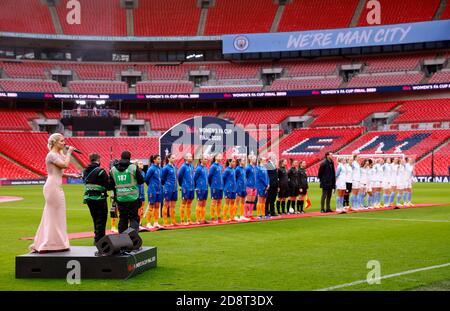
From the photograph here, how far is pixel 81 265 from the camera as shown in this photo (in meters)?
10.3

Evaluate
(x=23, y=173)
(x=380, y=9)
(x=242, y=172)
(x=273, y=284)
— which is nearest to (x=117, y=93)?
(x=23, y=173)

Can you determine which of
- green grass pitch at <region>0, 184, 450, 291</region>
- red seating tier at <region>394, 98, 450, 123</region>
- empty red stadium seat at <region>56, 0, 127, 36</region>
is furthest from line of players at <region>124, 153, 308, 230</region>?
empty red stadium seat at <region>56, 0, 127, 36</region>

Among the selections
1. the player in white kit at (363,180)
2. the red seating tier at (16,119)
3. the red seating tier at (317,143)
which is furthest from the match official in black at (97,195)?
the red seating tier at (16,119)

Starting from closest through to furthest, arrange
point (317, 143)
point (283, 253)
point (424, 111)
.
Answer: point (283, 253) < point (317, 143) < point (424, 111)

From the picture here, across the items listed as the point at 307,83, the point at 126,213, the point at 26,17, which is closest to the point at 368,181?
the point at 126,213

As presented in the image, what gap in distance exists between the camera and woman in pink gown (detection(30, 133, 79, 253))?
35.3 ft

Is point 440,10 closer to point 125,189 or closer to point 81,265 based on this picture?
point 125,189

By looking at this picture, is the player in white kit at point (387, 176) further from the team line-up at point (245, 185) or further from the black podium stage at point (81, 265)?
the black podium stage at point (81, 265)

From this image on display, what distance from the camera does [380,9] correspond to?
6800 centimetres

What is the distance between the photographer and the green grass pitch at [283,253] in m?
9.77

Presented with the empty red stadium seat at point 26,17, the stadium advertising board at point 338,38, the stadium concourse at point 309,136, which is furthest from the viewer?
the empty red stadium seat at point 26,17

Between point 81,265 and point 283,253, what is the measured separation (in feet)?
14.2

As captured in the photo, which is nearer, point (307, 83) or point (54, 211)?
point (54, 211)

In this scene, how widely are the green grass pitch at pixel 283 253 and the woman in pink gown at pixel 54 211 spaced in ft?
2.39
